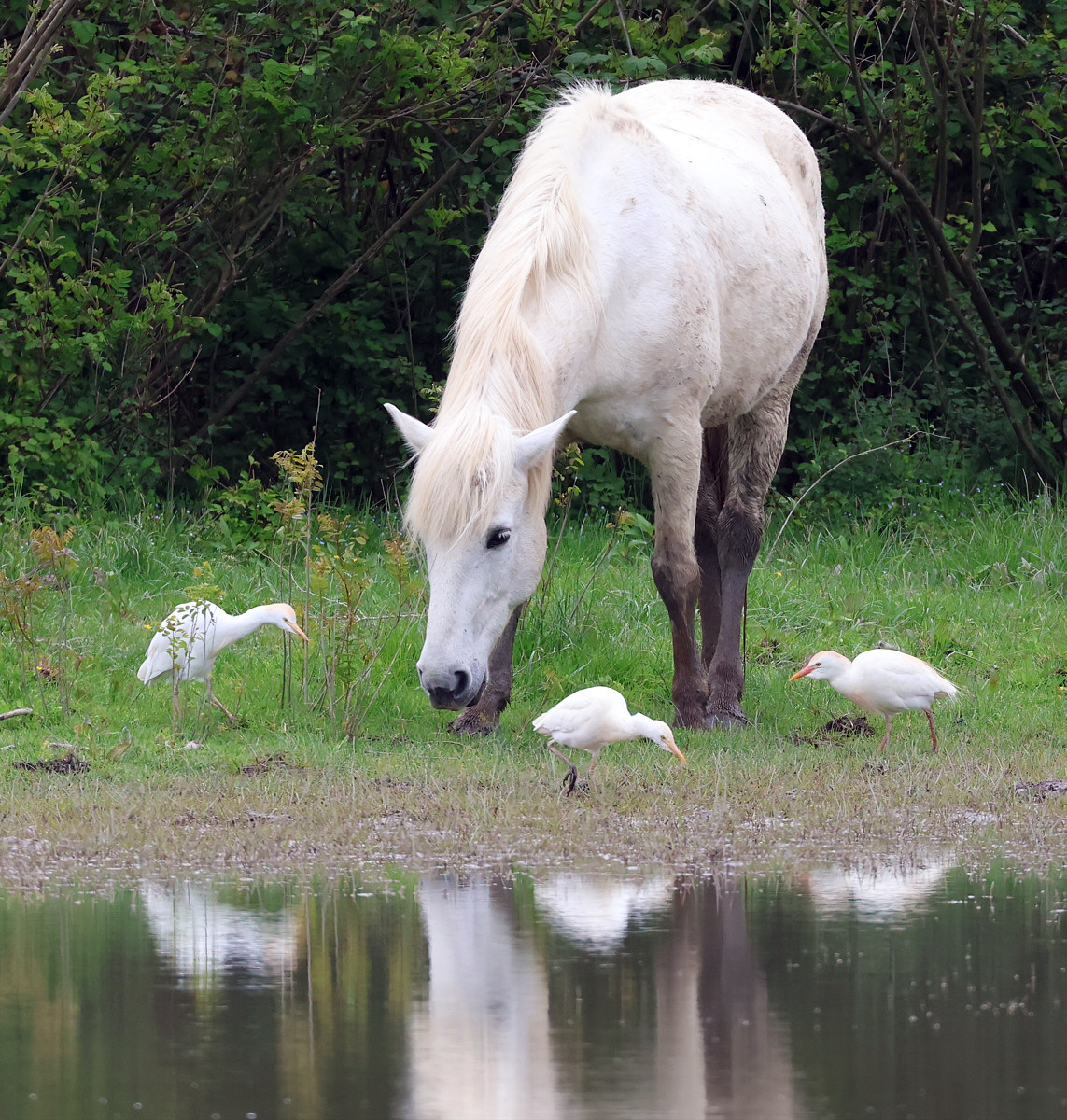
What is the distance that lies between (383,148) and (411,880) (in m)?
7.77

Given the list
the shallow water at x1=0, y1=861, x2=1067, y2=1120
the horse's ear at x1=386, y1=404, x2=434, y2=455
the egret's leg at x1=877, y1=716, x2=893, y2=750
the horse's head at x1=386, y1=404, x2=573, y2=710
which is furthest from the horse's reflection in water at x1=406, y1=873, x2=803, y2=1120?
the egret's leg at x1=877, y1=716, x2=893, y2=750

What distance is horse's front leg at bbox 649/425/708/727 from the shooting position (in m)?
7.18

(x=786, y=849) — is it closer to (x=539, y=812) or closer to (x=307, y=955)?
(x=539, y=812)

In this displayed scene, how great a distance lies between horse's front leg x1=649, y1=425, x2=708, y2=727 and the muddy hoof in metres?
0.75

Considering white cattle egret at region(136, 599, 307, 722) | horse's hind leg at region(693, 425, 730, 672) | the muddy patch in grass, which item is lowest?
the muddy patch in grass

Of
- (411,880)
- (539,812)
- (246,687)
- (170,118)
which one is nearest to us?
(411,880)

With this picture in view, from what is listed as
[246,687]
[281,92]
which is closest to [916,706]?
[246,687]

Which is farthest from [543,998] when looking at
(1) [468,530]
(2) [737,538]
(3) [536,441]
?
(2) [737,538]

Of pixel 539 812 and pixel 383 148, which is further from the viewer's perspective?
pixel 383 148

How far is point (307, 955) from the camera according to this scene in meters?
4.07

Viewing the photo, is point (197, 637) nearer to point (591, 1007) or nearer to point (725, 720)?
point (725, 720)

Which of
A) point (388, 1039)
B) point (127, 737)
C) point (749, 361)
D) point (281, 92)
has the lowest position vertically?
point (388, 1039)

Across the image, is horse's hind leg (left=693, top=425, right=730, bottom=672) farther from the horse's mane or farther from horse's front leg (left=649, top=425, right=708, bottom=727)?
the horse's mane

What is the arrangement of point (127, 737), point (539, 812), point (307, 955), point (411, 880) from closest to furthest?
point (307, 955), point (411, 880), point (539, 812), point (127, 737)
